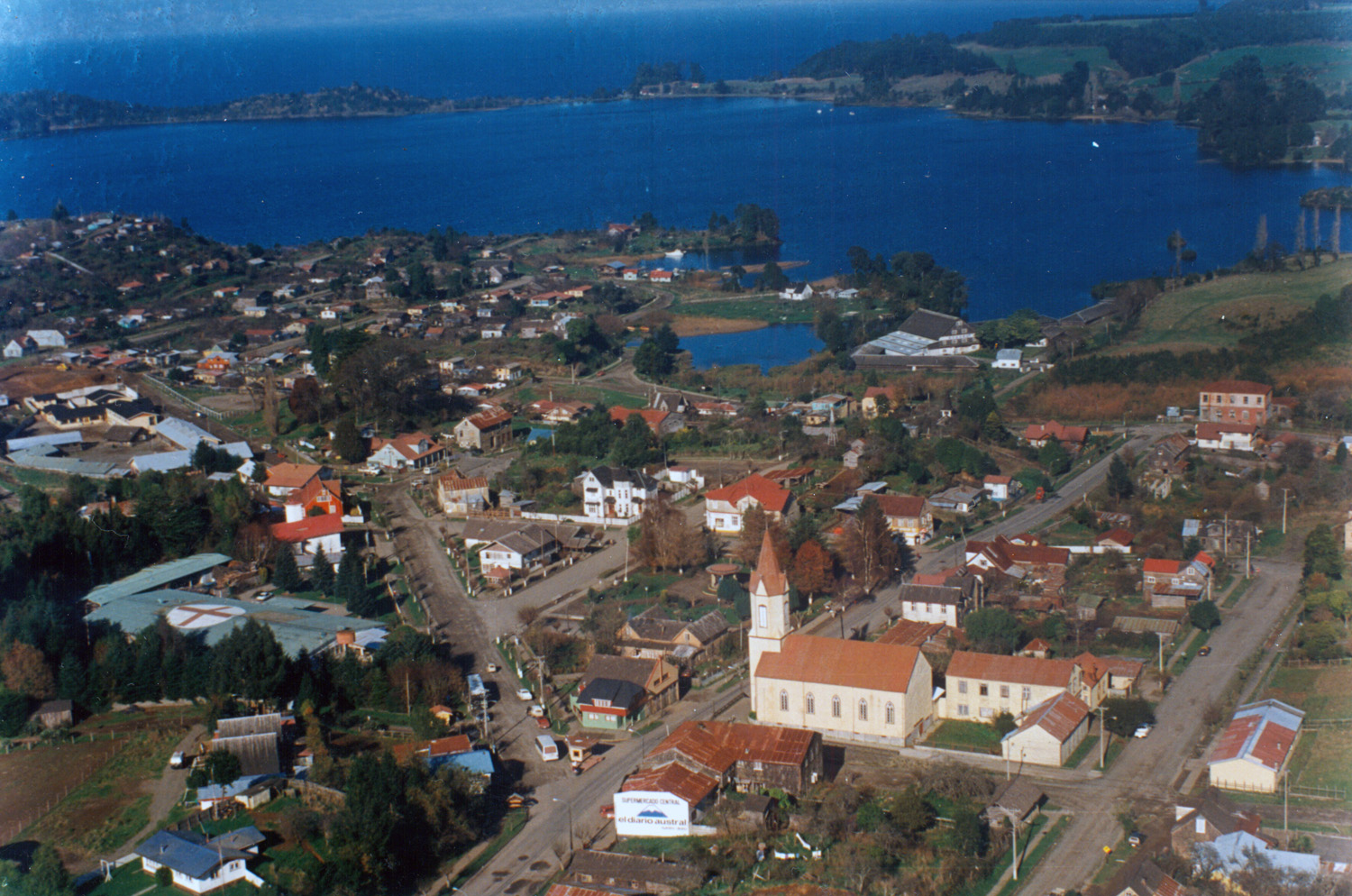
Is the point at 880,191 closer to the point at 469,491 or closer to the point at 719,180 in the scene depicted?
the point at 719,180

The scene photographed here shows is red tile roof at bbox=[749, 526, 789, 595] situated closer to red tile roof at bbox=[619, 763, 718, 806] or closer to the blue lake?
red tile roof at bbox=[619, 763, 718, 806]

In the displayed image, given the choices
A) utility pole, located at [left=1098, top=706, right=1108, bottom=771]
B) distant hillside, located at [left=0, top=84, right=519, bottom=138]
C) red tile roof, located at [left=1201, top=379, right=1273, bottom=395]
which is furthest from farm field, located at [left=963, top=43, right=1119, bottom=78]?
utility pole, located at [left=1098, top=706, right=1108, bottom=771]

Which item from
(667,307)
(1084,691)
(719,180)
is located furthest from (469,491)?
(719,180)

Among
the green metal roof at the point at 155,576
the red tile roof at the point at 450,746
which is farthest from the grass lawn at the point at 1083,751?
the green metal roof at the point at 155,576

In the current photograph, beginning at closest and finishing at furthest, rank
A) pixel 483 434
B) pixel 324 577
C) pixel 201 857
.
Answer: pixel 201 857 → pixel 324 577 → pixel 483 434

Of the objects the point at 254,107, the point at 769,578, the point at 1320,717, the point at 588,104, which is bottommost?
the point at 1320,717

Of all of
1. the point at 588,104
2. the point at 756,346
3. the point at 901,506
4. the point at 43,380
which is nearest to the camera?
the point at 901,506

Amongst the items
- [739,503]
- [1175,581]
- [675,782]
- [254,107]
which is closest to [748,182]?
[254,107]

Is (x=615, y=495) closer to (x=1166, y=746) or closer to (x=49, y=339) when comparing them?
(x=1166, y=746)
